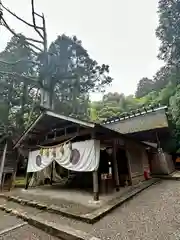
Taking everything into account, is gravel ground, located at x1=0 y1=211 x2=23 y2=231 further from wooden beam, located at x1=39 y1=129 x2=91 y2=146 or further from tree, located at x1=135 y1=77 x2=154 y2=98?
tree, located at x1=135 y1=77 x2=154 y2=98

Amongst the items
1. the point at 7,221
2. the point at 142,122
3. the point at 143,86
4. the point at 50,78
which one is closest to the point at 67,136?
the point at 7,221

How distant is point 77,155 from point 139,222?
3389 mm

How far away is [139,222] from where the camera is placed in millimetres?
4523

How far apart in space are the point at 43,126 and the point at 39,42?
10189mm

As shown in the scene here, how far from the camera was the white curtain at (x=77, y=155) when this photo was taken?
680 centimetres

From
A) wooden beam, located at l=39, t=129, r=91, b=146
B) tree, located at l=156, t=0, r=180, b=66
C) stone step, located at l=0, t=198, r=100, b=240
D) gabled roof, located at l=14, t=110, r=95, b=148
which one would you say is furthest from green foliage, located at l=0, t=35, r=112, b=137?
stone step, located at l=0, t=198, r=100, b=240

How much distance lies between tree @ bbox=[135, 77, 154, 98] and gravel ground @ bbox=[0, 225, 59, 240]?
1237 inches

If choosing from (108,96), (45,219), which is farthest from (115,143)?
(108,96)

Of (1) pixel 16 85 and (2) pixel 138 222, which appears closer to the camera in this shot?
(2) pixel 138 222

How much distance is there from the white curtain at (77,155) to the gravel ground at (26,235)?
275 centimetres

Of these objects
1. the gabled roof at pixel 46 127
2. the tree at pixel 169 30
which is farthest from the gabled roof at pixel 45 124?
the tree at pixel 169 30

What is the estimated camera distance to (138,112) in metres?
15.6

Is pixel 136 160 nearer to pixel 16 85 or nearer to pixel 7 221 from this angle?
pixel 7 221

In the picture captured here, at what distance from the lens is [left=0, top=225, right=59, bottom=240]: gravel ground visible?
4.09 meters
